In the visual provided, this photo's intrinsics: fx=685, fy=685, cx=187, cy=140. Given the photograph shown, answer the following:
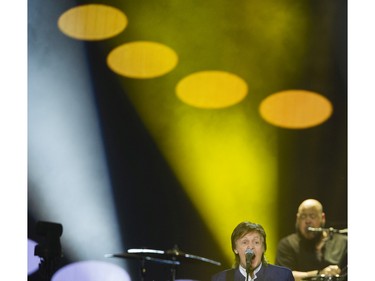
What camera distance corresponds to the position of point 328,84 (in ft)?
12.1

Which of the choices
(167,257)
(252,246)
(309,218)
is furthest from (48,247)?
(309,218)

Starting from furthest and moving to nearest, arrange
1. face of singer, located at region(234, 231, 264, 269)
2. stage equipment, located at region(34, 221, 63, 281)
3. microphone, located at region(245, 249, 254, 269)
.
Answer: stage equipment, located at region(34, 221, 63, 281) → face of singer, located at region(234, 231, 264, 269) → microphone, located at region(245, 249, 254, 269)

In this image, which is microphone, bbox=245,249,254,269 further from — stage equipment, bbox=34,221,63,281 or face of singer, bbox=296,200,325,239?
stage equipment, bbox=34,221,63,281

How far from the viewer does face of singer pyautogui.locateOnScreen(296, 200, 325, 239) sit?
365cm

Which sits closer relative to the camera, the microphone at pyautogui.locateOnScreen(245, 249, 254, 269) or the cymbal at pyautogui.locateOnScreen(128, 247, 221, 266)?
the microphone at pyautogui.locateOnScreen(245, 249, 254, 269)

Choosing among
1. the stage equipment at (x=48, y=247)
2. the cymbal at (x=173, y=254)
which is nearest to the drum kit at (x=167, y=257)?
the cymbal at (x=173, y=254)

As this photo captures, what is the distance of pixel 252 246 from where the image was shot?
11.9 ft

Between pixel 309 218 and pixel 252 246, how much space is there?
0.34 meters

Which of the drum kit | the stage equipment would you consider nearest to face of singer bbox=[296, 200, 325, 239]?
the drum kit

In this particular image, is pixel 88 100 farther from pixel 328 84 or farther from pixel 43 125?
pixel 328 84

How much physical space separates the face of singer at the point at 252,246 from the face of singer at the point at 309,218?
9.1 inches

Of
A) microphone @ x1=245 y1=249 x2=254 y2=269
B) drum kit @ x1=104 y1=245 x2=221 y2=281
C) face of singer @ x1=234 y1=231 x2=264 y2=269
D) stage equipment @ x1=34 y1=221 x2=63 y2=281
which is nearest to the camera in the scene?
microphone @ x1=245 y1=249 x2=254 y2=269

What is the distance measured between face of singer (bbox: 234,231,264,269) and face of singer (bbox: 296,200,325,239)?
0.23 meters

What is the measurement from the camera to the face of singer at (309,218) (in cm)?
365
